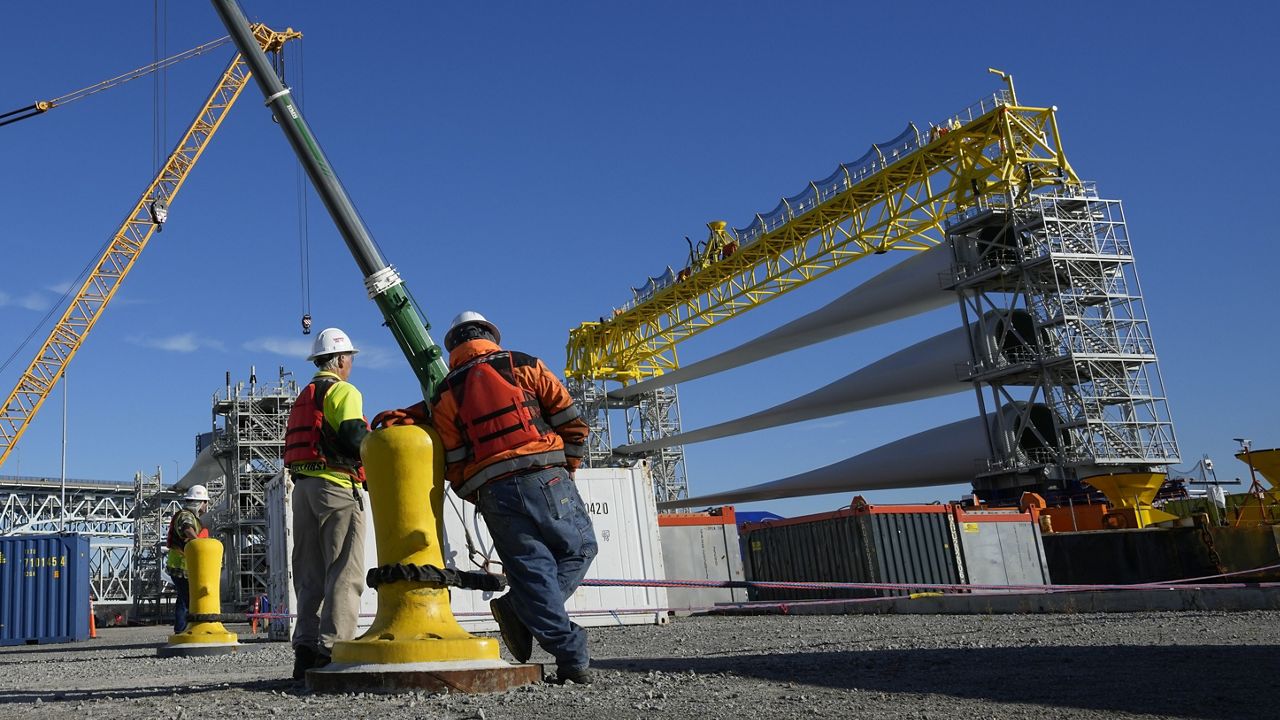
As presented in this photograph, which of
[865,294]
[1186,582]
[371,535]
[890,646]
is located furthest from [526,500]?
[865,294]

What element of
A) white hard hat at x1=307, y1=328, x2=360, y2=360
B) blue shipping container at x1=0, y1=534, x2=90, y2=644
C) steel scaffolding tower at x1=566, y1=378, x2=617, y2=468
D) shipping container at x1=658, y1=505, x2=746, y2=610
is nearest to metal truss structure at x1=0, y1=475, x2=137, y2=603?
steel scaffolding tower at x1=566, y1=378, x2=617, y2=468

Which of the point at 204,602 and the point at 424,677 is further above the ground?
the point at 204,602

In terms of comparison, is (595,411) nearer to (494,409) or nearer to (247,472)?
(247,472)

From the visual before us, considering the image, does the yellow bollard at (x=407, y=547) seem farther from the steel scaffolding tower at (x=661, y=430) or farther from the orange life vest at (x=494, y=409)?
the steel scaffolding tower at (x=661, y=430)

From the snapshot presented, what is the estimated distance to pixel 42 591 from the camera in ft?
57.4

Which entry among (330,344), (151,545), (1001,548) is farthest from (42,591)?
(151,545)

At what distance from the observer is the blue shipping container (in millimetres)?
17172

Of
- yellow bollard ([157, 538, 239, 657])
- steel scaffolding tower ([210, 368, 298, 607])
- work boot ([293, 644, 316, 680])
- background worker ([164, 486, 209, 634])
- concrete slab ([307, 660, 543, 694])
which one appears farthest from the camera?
steel scaffolding tower ([210, 368, 298, 607])

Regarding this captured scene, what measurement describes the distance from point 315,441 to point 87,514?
72.5 metres

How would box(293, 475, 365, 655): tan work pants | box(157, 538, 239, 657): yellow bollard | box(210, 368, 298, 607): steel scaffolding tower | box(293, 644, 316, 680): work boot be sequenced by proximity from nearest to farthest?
box(293, 644, 316, 680): work boot, box(293, 475, 365, 655): tan work pants, box(157, 538, 239, 657): yellow bollard, box(210, 368, 298, 607): steel scaffolding tower

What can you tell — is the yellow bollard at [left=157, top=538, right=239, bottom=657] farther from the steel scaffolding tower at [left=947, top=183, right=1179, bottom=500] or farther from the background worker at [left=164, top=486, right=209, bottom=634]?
the steel scaffolding tower at [left=947, top=183, right=1179, bottom=500]

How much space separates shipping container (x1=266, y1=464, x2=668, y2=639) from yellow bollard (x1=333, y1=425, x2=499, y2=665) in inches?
259

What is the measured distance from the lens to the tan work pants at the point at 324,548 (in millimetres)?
4684

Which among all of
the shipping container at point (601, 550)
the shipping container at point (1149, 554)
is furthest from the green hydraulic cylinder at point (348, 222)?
the shipping container at point (1149, 554)
